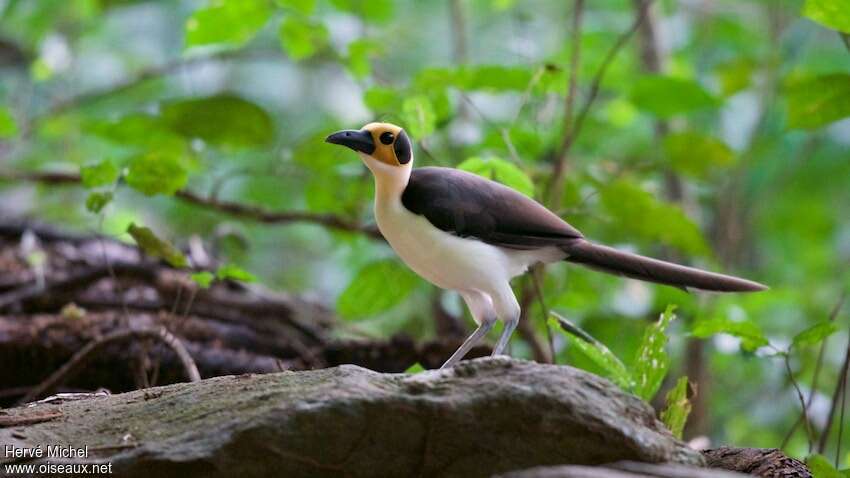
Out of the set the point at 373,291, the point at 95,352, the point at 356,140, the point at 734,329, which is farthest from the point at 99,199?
the point at 734,329

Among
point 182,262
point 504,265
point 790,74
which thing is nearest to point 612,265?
point 504,265

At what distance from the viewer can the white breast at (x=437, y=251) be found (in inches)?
80.4

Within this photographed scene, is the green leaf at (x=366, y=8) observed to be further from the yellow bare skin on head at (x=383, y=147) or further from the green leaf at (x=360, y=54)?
the yellow bare skin on head at (x=383, y=147)

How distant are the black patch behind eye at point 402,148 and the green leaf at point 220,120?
175cm

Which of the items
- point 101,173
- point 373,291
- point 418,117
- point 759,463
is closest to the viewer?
point 759,463

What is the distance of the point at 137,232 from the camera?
251 cm

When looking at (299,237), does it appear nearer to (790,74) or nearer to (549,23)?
(549,23)

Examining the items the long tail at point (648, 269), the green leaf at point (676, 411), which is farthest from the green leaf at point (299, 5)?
the green leaf at point (676, 411)

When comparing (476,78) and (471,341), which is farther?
(476,78)

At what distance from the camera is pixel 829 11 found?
2293 mm

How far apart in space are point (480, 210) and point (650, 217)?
153 centimetres

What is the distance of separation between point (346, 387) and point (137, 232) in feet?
3.91

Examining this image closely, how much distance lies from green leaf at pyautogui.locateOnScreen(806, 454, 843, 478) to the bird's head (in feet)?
3.20

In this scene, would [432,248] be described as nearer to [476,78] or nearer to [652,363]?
[652,363]
